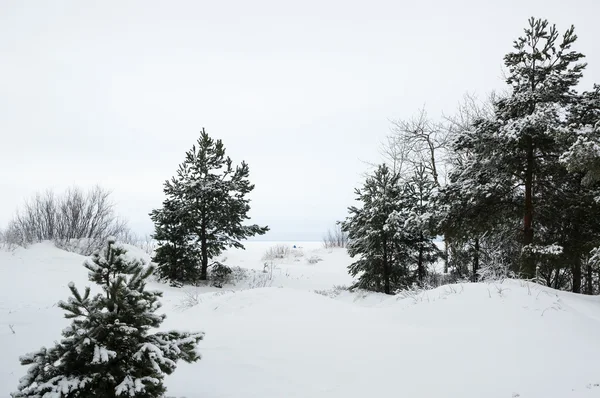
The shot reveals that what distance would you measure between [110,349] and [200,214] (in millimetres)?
15260

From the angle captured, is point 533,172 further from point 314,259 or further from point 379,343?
point 314,259

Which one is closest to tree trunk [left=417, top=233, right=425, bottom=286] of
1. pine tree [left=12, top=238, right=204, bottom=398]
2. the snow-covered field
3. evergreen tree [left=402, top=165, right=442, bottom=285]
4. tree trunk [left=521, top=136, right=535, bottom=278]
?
evergreen tree [left=402, top=165, right=442, bottom=285]

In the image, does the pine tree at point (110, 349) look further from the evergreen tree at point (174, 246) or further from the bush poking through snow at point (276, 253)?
the bush poking through snow at point (276, 253)

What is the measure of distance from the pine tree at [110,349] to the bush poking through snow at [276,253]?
27566 mm

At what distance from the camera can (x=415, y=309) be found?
7.01 meters

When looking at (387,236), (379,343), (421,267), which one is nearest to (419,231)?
(387,236)

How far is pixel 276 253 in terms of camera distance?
3197 cm

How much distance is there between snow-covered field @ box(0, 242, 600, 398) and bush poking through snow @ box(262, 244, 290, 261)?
72.4 feet

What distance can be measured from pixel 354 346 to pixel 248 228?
1410 cm

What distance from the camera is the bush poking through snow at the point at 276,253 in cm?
3081

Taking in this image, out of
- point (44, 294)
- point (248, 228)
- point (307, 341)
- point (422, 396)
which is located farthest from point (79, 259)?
point (422, 396)

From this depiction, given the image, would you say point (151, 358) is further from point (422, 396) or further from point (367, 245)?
point (367, 245)

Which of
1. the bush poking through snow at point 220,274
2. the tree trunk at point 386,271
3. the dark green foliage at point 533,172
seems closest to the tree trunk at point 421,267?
the tree trunk at point 386,271

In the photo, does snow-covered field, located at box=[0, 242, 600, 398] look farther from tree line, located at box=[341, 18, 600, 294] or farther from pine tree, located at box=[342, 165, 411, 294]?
pine tree, located at box=[342, 165, 411, 294]
